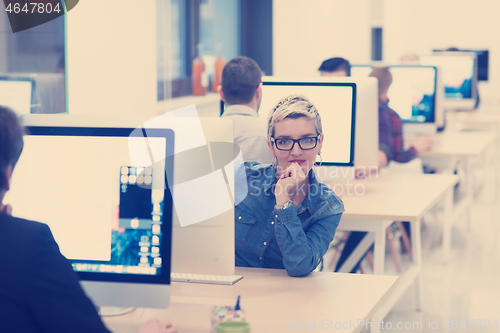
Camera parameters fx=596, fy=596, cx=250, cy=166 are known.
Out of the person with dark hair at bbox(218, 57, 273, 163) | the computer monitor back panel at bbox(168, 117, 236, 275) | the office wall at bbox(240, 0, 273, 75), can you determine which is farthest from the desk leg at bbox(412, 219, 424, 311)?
the office wall at bbox(240, 0, 273, 75)

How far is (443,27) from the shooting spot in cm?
886

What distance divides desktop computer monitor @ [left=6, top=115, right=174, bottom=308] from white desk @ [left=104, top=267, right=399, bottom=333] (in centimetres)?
13

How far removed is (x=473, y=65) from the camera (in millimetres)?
5215

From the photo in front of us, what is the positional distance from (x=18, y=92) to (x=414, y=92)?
2617 mm

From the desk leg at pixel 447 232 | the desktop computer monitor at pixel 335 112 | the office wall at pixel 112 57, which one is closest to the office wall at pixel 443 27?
the desk leg at pixel 447 232

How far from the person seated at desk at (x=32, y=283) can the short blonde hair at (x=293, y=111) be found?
89cm

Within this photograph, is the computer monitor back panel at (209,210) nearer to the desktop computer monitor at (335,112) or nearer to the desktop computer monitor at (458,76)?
the desktop computer monitor at (335,112)

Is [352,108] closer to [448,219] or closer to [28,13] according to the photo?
[28,13]

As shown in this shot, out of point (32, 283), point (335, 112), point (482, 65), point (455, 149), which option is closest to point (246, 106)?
point (335, 112)

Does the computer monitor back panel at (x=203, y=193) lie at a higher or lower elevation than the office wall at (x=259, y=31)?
lower

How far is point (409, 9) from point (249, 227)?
814 centimetres

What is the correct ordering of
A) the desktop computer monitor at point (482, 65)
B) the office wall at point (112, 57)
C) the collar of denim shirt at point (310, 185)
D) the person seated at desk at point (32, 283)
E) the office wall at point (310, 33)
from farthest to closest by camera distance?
1. the desktop computer monitor at point (482, 65)
2. the office wall at point (310, 33)
3. the office wall at point (112, 57)
4. the collar of denim shirt at point (310, 185)
5. the person seated at desk at point (32, 283)

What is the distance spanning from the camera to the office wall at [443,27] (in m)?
8.66

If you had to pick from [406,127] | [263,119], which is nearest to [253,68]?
[263,119]
